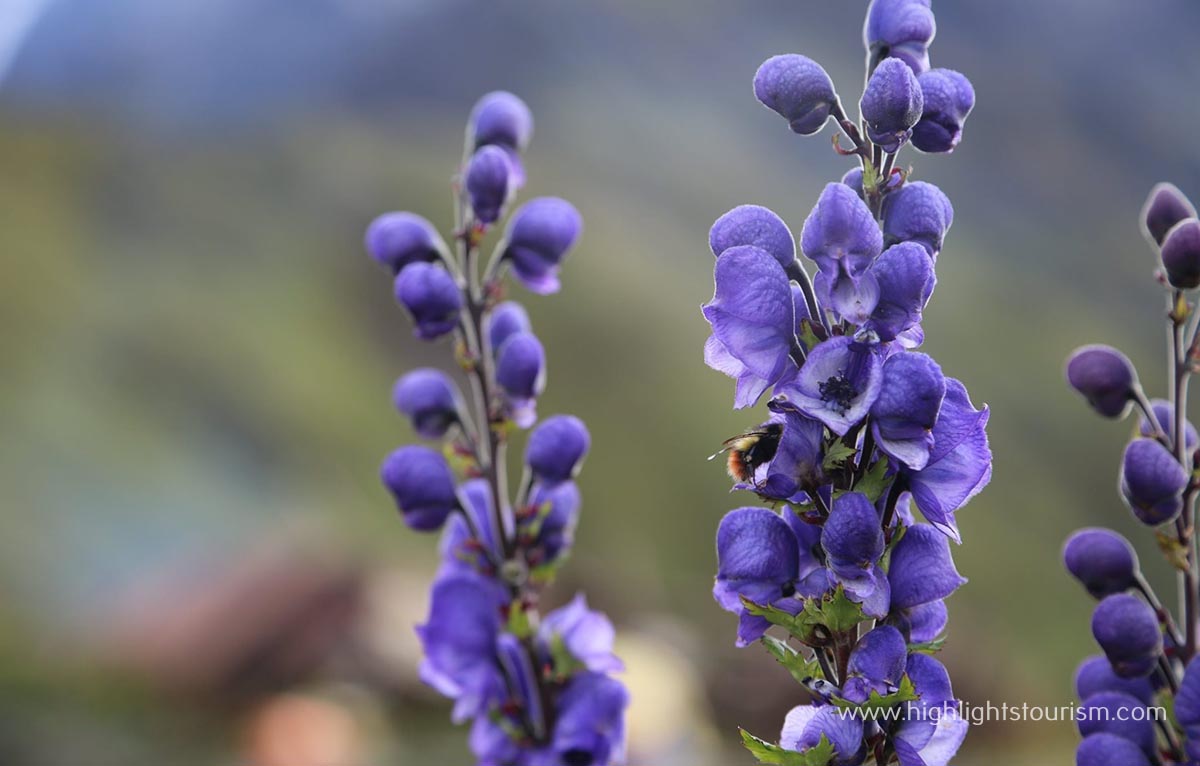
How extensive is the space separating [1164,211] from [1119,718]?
379 mm

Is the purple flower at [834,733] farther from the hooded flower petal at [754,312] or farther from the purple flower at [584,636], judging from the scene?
the purple flower at [584,636]

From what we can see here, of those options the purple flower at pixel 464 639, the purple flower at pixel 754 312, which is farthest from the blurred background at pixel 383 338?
the purple flower at pixel 754 312

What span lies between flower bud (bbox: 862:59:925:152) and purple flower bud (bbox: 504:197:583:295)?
0.40 m

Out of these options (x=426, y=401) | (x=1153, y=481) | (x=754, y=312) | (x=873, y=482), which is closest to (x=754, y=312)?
(x=754, y=312)

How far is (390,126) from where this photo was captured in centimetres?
441

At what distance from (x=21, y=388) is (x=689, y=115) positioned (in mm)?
2765

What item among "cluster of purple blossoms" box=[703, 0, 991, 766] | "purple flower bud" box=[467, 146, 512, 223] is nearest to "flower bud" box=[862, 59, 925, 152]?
"cluster of purple blossoms" box=[703, 0, 991, 766]

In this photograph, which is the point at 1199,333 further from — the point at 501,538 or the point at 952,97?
the point at 501,538

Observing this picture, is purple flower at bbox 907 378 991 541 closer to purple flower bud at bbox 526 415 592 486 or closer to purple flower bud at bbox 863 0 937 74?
purple flower bud at bbox 863 0 937 74

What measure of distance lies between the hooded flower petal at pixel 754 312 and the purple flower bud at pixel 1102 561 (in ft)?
1.08

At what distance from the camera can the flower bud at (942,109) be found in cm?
62

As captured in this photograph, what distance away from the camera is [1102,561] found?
0.76 metres

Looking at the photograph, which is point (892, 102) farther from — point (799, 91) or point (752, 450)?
point (752, 450)

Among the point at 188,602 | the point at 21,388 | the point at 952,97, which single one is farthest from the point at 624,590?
the point at 952,97
